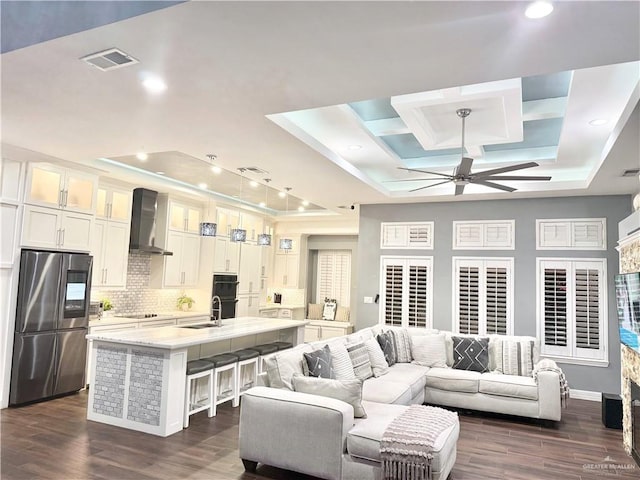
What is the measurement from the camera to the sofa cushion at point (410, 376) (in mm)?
4883

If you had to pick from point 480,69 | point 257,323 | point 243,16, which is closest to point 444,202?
point 257,323

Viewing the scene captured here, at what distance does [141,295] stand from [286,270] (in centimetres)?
394

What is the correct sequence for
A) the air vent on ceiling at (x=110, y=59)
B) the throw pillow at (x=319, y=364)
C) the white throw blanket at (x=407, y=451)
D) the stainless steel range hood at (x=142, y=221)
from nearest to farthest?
the air vent on ceiling at (x=110, y=59) → the white throw blanket at (x=407, y=451) → the throw pillow at (x=319, y=364) → the stainless steel range hood at (x=142, y=221)

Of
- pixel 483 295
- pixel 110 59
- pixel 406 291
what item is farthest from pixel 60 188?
pixel 483 295

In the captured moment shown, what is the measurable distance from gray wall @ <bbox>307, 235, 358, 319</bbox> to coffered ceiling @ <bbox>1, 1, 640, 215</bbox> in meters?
5.02

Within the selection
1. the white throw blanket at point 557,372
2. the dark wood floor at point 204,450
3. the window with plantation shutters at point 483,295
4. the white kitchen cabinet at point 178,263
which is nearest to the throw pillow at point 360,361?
the dark wood floor at point 204,450

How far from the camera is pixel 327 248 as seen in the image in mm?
11117

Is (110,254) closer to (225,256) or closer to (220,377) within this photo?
(225,256)

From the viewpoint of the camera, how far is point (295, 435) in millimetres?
3350

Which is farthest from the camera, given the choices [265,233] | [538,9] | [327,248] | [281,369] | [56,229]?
[327,248]

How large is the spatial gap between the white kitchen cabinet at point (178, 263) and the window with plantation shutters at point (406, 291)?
134 inches

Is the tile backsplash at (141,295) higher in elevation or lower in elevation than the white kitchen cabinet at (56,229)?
lower

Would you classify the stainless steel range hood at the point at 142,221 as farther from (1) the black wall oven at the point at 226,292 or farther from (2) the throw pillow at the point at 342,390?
(2) the throw pillow at the point at 342,390

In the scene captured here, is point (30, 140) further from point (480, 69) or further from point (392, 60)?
point (480, 69)
